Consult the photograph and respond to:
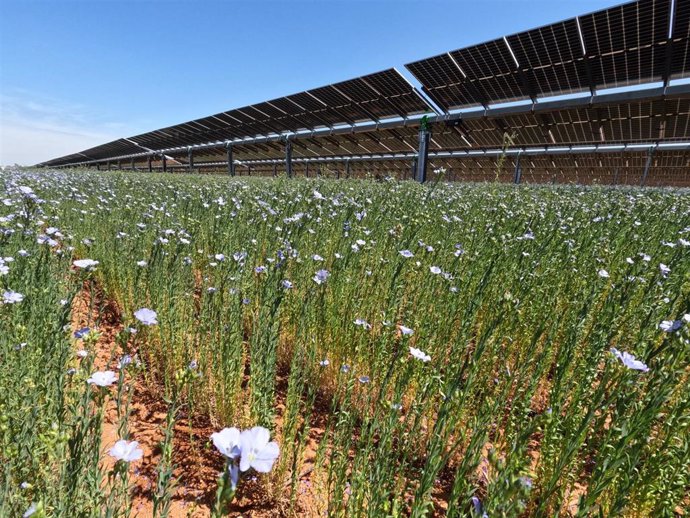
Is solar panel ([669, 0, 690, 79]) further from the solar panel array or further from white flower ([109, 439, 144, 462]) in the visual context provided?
white flower ([109, 439, 144, 462])

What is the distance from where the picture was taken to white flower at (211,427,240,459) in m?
0.76

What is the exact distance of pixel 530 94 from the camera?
13859 millimetres

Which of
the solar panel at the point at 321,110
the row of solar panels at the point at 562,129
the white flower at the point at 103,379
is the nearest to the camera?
the white flower at the point at 103,379

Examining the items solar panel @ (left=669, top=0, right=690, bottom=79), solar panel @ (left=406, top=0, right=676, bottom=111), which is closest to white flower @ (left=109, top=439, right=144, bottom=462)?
solar panel @ (left=669, top=0, right=690, bottom=79)

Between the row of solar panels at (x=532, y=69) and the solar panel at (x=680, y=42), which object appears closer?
the solar panel at (x=680, y=42)

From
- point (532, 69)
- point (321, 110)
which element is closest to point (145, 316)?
point (532, 69)

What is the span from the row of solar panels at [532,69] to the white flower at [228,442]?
14254 mm

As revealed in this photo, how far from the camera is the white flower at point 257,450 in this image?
80 cm

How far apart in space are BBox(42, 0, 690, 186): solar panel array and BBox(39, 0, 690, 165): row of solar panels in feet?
0.10

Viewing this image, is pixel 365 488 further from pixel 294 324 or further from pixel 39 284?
pixel 39 284

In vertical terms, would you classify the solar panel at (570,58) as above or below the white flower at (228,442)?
above

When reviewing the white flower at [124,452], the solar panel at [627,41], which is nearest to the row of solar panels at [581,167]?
the solar panel at [627,41]

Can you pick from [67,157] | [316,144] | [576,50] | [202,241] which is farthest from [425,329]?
[67,157]

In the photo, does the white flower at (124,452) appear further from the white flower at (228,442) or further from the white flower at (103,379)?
the white flower at (228,442)
